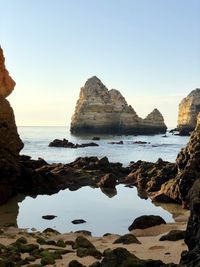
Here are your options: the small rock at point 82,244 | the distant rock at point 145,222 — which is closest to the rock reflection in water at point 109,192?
the distant rock at point 145,222

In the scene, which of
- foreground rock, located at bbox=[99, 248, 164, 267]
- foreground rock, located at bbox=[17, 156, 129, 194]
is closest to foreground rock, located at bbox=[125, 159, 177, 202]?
foreground rock, located at bbox=[17, 156, 129, 194]

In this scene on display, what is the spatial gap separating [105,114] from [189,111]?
105 ft

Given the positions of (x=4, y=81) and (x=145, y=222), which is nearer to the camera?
(x=145, y=222)

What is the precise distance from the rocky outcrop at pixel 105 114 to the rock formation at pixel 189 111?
9.33 meters

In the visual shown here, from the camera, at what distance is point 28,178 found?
36656mm

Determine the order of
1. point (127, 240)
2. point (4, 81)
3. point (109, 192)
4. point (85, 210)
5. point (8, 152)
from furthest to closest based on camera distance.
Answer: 1. point (4, 81)
2. point (109, 192)
3. point (8, 152)
4. point (85, 210)
5. point (127, 240)

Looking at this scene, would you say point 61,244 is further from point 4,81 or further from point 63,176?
point 4,81

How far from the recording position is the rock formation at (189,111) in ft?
520

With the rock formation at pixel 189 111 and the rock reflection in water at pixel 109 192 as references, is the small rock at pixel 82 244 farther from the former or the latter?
the rock formation at pixel 189 111

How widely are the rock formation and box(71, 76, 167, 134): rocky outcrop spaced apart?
9.33 metres

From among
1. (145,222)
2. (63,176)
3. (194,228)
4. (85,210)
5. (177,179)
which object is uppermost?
(194,228)

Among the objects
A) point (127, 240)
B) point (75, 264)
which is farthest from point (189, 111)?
point (75, 264)

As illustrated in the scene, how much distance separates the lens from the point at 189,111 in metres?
160

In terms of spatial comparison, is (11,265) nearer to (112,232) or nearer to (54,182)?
(112,232)
